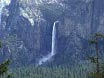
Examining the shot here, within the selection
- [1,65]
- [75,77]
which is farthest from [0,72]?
[75,77]

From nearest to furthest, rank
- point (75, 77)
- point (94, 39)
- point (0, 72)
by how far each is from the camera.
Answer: point (0, 72) < point (94, 39) < point (75, 77)

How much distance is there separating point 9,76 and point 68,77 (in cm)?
17377

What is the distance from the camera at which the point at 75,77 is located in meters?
194

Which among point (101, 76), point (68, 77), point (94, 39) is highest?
point (94, 39)

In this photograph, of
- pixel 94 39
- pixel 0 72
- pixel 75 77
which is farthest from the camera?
pixel 75 77

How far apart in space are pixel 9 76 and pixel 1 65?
0.94m

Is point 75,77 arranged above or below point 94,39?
below

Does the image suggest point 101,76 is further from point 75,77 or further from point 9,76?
point 75,77

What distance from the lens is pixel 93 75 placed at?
2611 centimetres

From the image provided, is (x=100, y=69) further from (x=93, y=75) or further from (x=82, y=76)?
(x=82, y=76)

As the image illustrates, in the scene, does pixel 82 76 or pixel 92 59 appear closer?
pixel 92 59

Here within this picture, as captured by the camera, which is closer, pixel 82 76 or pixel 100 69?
pixel 100 69

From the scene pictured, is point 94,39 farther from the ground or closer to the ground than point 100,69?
farther from the ground

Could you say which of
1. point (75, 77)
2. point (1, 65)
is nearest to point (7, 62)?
point (1, 65)
